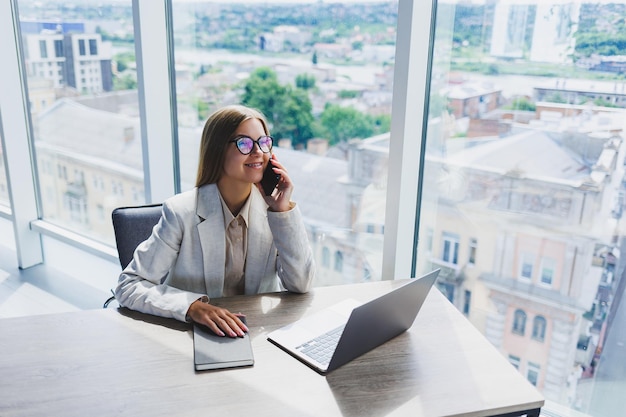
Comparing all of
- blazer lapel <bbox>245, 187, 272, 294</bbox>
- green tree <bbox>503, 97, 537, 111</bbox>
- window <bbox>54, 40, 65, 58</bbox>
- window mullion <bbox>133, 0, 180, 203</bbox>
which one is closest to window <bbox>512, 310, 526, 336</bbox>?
green tree <bbox>503, 97, 537, 111</bbox>

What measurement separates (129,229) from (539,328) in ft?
5.23

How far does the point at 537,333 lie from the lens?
2.20 meters

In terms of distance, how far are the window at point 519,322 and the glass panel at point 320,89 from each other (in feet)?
2.08

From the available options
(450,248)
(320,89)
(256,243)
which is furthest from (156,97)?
(450,248)

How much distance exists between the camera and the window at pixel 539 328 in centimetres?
218

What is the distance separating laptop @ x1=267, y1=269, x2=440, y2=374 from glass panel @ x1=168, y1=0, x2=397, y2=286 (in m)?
1.02

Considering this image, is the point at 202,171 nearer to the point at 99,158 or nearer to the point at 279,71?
the point at 279,71

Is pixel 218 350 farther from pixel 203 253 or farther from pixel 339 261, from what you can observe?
pixel 339 261

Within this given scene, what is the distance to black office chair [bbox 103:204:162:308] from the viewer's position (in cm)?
200

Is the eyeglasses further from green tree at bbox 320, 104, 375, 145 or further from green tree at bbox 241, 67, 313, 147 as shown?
green tree at bbox 241, 67, 313, 147

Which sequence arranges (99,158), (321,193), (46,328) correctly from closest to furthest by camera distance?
(46,328) → (321,193) → (99,158)

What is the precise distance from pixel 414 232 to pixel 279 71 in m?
1.09

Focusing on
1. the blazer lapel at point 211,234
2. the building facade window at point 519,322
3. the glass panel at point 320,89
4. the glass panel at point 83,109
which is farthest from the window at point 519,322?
the glass panel at point 83,109

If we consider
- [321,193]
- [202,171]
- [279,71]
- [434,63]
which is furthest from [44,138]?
[434,63]
